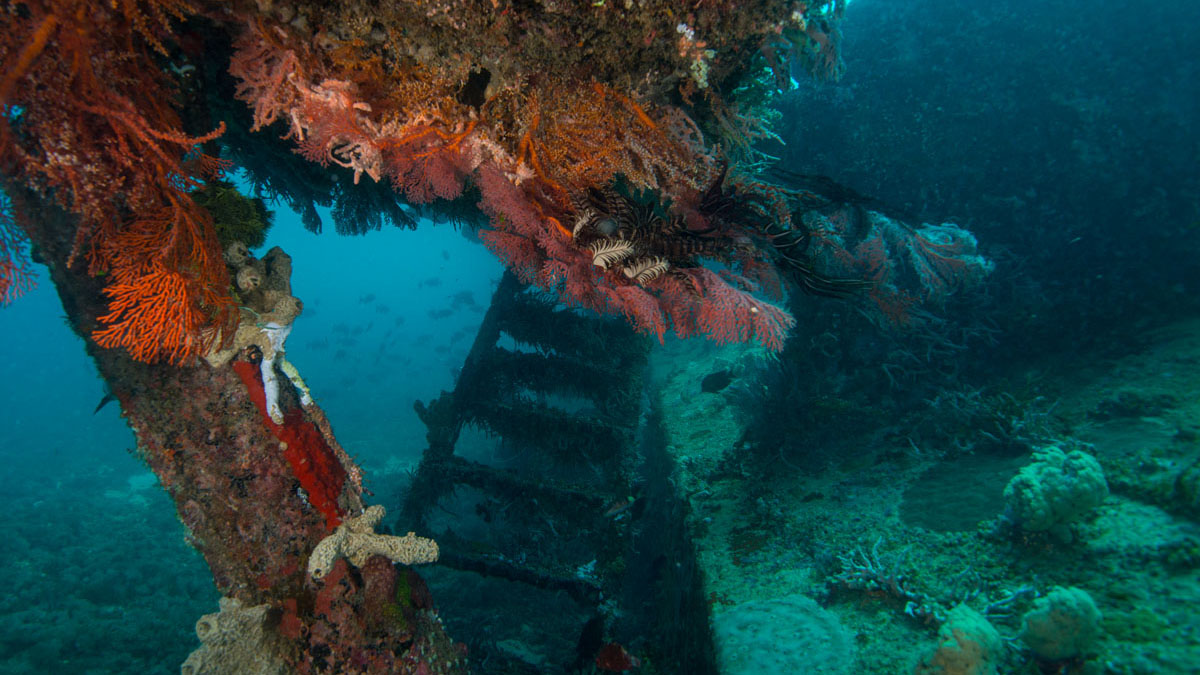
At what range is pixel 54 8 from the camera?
170 centimetres

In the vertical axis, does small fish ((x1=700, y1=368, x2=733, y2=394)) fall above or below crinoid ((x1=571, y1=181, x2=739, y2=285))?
above

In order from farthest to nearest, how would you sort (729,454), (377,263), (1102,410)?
1. (377,263)
2. (729,454)
3. (1102,410)

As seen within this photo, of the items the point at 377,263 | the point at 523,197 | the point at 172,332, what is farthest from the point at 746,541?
the point at 377,263

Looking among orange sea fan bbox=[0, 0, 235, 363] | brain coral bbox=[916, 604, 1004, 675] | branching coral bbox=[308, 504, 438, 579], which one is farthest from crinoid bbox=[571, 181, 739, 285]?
brain coral bbox=[916, 604, 1004, 675]

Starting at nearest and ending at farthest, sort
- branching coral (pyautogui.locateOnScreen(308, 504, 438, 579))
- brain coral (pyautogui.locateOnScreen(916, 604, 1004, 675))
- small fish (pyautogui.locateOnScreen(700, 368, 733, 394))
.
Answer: branching coral (pyautogui.locateOnScreen(308, 504, 438, 579)), brain coral (pyautogui.locateOnScreen(916, 604, 1004, 675)), small fish (pyautogui.locateOnScreen(700, 368, 733, 394))

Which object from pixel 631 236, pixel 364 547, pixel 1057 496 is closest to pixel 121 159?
pixel 364 547

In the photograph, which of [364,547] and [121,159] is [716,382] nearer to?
[364,547]

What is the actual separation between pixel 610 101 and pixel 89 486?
29784 millimetres

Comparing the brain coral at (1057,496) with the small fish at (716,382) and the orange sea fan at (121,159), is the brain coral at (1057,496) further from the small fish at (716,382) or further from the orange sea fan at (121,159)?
the orange sea fan at (121,159)

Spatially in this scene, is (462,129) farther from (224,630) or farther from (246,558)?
(224,630)

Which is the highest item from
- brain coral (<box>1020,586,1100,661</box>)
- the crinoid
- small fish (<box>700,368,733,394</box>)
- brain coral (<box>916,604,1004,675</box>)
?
small fish (<box>700,368,733,394</box>)

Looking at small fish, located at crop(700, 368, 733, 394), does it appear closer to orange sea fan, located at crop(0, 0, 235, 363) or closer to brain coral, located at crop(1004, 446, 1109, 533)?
brain coral, located at crop(1004, 446, 1109, 533)

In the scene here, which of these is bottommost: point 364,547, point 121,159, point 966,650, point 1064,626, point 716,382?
point 364,547

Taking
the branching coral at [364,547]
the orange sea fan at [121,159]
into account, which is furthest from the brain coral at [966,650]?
the orange sea fan at [121,159]
